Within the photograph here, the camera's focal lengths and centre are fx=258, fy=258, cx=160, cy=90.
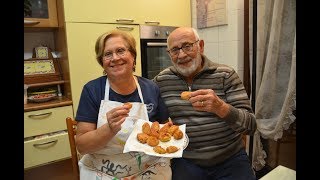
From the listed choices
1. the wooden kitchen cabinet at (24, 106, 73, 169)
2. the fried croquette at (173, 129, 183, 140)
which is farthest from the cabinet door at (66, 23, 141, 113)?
the fried croquette at (173, 129, 183, 140)

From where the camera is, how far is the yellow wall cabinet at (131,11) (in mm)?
2051

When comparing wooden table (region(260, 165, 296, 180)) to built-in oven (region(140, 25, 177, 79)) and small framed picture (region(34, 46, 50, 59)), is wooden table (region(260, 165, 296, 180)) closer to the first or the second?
built-in oven (region(140, 25, 177, 79))

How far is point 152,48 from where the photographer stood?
8.31 ft

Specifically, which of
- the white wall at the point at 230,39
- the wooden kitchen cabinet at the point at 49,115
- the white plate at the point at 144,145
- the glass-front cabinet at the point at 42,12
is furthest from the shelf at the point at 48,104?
the white wall at the point at 230,39

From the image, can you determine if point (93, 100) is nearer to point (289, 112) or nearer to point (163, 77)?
point (163, 77)

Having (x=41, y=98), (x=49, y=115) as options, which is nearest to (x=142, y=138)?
(x=49, y=115)

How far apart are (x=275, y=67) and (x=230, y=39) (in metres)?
0.52

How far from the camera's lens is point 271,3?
204 centimetres

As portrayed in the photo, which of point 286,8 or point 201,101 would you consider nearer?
point 201,101

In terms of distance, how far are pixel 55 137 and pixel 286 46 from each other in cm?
193

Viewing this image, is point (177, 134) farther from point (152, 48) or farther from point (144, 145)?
point (152, 48)

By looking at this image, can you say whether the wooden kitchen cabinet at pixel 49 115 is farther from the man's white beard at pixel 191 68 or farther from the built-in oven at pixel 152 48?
the man's white beard at pixel 191 68
